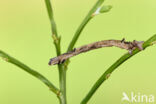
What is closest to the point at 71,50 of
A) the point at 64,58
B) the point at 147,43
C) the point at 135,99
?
the point at 64,58

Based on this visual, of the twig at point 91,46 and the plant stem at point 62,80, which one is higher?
the twig at point 91,46

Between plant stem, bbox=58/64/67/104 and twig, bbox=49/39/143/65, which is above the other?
twig, bbox=49/39/143/65

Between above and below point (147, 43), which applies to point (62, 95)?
below

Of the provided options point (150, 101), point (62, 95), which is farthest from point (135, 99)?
point (62, 95)

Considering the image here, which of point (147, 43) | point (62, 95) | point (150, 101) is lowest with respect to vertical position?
point (150, 101)

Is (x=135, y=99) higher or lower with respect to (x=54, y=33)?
lower

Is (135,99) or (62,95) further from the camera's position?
(135,99)

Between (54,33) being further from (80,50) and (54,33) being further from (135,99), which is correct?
(135,99)

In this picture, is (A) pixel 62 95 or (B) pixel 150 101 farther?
(B) pixel 150 101

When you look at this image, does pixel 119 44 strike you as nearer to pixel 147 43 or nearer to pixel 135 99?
pixel 147 43
